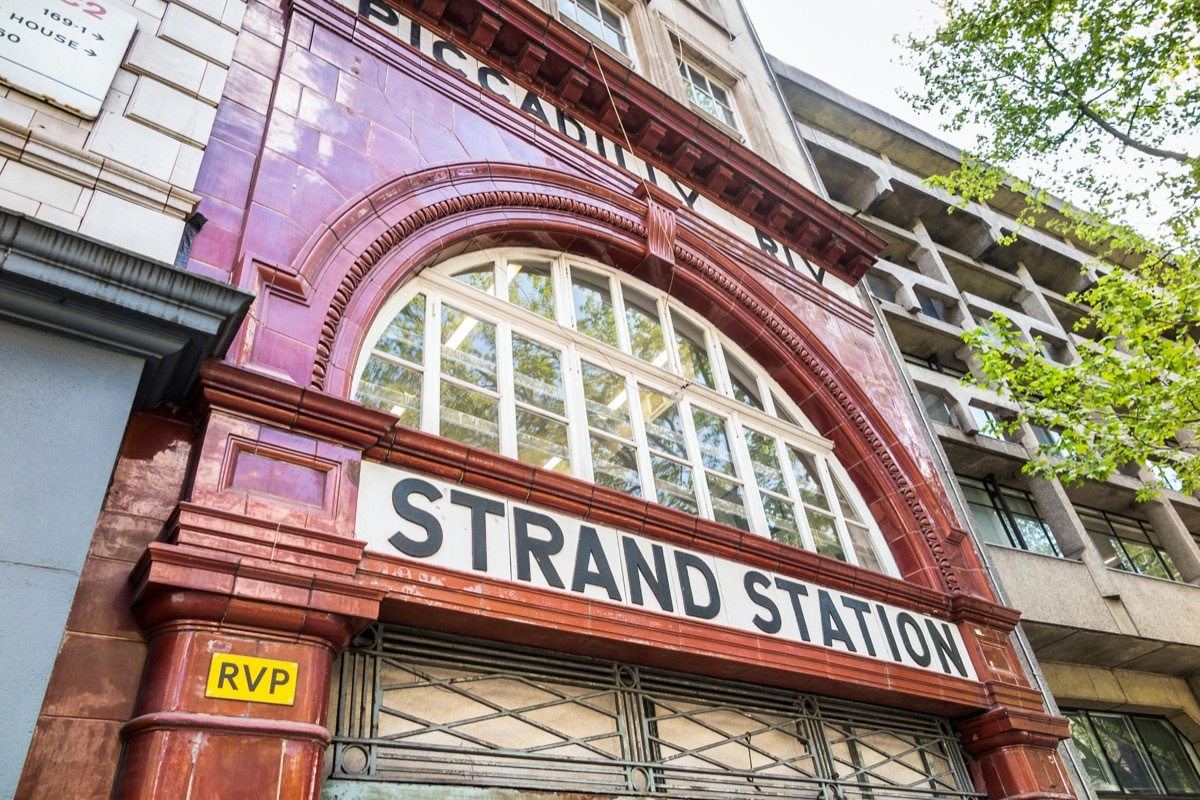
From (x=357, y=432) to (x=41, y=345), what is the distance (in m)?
1.61

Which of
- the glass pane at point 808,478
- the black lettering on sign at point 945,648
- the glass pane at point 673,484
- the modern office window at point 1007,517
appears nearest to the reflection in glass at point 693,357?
the glass pane at point 808,478

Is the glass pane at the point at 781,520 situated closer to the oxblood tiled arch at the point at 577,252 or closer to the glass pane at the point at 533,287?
the oxblood tiled arch at the point at 577,252

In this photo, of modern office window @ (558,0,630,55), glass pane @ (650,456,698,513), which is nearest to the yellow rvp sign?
glass pane @ (650,456,698,513)

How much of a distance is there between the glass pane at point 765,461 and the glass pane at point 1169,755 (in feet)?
29.5

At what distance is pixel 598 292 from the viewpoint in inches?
327

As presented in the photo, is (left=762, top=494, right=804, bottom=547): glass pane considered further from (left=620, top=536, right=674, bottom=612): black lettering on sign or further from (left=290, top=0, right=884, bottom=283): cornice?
(left=290, top=0, right=884, bottom=283): cornice

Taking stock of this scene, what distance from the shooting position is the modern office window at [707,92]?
12.5 meters

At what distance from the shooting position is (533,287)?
297 inches

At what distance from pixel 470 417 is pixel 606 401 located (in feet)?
5.44

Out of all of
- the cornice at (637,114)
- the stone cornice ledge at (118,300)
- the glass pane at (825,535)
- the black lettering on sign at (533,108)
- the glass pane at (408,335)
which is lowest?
the stone cornice ledge at (118,300)

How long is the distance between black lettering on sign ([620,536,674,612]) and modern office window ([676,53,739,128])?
8.71m

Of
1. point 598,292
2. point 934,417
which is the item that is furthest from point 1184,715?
point 598,292

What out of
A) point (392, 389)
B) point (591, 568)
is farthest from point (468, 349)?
point (591, 568)

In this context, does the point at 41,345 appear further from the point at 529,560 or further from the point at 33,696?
the point at 529,560
